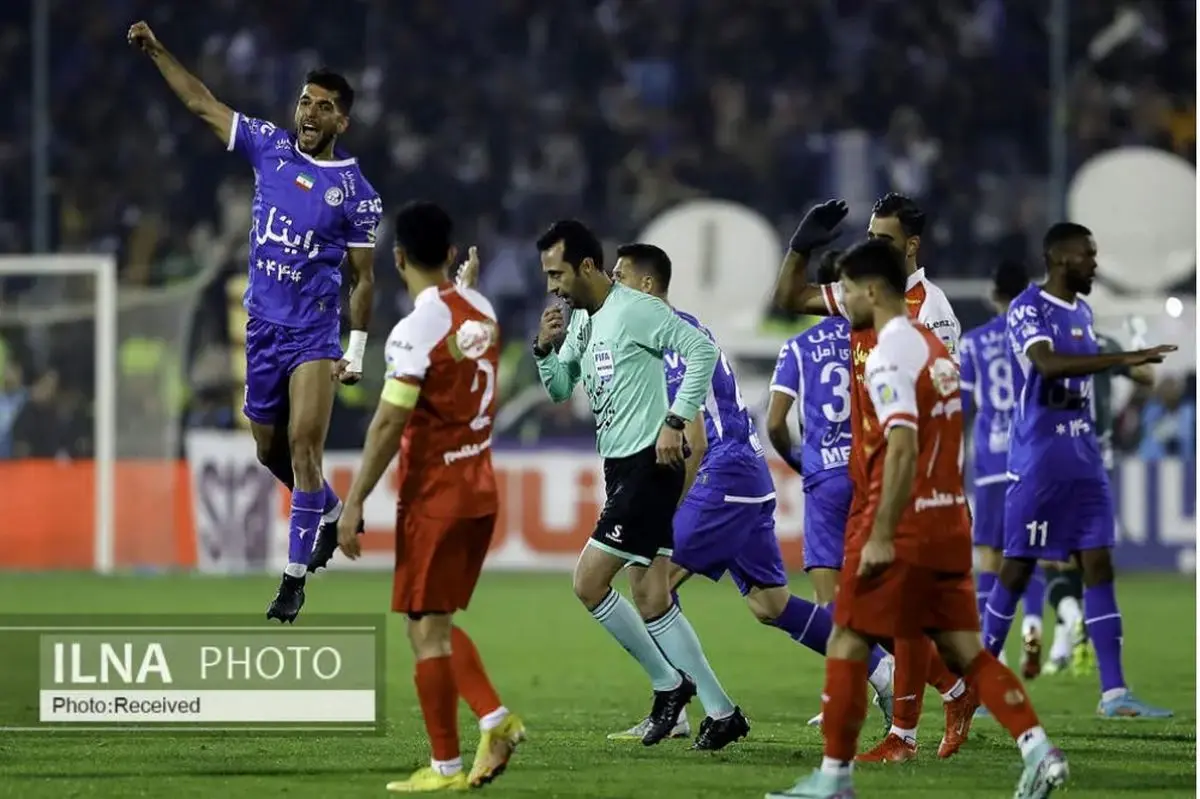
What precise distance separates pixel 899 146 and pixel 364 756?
18943mm

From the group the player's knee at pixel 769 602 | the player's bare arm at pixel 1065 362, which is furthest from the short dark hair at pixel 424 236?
the player's bare arm at pixel 1065 362

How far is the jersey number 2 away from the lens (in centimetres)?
809

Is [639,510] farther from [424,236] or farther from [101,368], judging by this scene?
[101,368]

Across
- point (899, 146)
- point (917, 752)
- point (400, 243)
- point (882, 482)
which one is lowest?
point (917, 752)

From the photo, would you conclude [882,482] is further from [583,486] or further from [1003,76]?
[1003,76]

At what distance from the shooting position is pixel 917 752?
9.64 meters

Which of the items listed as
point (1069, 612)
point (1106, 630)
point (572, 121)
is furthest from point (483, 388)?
point (572, 121)

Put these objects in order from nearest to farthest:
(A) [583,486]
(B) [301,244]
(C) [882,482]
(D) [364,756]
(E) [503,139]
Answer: (C) [882,482], (D) [364,756], (B) [301,244], (A) [583,486], (E) [503,139]

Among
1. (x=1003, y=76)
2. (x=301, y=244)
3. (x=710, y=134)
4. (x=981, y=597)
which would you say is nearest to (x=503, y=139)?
(x=710, y=134)

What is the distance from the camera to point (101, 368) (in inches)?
866

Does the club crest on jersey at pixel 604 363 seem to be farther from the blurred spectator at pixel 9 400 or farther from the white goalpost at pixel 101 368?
the blurred spectator at pixel 9 400

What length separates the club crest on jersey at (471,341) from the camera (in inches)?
315

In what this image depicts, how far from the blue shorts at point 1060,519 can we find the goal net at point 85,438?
39.8ft

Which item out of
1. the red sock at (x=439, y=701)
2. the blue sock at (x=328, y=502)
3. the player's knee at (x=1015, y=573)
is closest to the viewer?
the red sock at (x=439, y=701)
